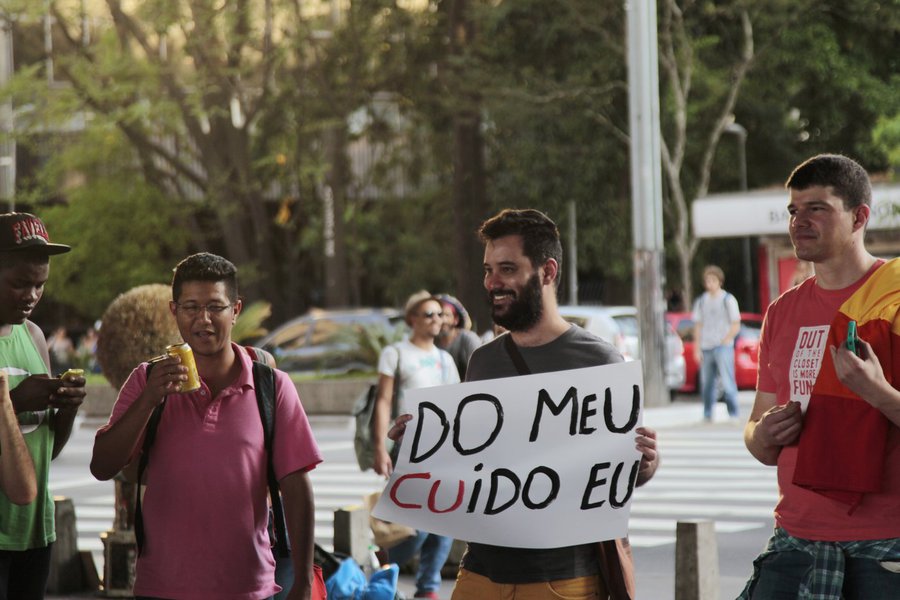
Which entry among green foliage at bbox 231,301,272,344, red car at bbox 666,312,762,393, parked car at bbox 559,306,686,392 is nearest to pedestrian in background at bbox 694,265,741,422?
parked car at bbox 559,306,686,392

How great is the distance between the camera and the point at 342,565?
6734mm

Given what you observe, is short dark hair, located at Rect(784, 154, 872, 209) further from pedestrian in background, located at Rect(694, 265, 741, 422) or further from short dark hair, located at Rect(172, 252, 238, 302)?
pedestrian in background, located at Rect(694, 265, 741, 422)

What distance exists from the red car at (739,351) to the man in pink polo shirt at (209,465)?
68.7 feet

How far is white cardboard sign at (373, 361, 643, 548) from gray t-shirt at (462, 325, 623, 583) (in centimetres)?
3

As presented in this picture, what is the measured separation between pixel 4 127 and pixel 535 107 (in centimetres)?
1992

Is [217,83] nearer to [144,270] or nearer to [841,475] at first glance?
[144,270]

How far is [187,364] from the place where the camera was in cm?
428

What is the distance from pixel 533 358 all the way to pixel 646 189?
17.0 metres

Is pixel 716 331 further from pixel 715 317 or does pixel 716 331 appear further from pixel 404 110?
pixel 404 110

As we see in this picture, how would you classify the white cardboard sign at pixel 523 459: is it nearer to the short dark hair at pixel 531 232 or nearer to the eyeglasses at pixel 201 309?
the short dark hair at pixel 531 232

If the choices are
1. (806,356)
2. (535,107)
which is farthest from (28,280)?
(535,107)

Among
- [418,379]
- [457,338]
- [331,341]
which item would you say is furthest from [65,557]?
[331,341]

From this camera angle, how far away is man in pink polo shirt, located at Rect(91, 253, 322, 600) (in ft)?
14.3

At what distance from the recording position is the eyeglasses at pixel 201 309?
451cm
